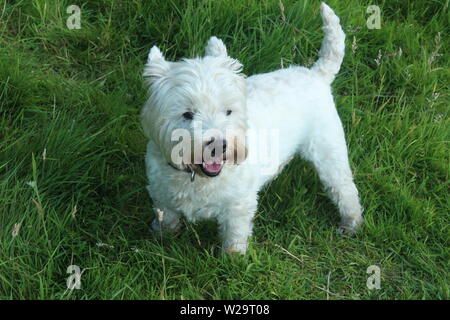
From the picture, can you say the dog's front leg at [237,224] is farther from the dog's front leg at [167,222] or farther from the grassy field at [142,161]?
the dog's front leg at [167,222]

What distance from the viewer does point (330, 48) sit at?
3795 millimetres

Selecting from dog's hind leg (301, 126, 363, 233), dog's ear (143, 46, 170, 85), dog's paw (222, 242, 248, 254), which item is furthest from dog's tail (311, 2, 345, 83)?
dog's paw (222, 242, 248, 254)

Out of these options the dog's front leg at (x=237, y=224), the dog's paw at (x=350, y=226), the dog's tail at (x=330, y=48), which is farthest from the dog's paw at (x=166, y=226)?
the dog's tail at (x=330, y=48)

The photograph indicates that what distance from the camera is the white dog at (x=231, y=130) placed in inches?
115

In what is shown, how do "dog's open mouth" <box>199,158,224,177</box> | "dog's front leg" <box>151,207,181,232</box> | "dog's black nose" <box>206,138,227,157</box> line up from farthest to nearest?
1. "dog's front leg" <box>151,207,181,232</box>
2. "dog's open mouth" <box>199,158,224,177</box>
3. "dog's black nose" <box>206,138,227,157</box>

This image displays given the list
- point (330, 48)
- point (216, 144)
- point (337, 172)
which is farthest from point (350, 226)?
point (216, 144)

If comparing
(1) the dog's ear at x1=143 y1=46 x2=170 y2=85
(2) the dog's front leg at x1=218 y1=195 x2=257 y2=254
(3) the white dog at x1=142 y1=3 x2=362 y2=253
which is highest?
(1) the dog's ear at x1=143 y1=46 x2=170 y2=85

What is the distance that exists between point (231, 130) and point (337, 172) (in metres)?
1.16

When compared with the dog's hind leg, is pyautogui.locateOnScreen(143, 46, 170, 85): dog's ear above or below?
above

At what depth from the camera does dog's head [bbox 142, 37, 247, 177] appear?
2.87 metres

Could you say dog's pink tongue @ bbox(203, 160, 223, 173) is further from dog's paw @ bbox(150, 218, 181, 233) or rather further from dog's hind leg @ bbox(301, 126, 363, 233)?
dog's hind leg @ bbox(301, 126, 363, 233)

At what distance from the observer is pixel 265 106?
3461mm

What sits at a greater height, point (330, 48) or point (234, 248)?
point (330, 48)

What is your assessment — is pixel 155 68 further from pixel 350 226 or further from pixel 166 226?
pixel 350 226
